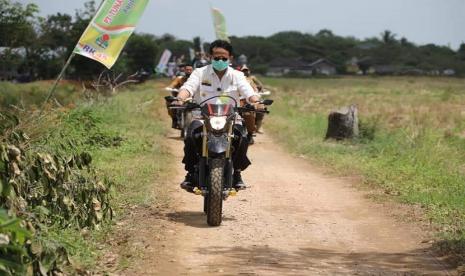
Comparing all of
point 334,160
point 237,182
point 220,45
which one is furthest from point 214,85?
point 334,160

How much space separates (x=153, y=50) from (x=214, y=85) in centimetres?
6478

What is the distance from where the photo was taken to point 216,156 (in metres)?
7.84

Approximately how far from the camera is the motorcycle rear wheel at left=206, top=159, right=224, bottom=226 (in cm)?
772

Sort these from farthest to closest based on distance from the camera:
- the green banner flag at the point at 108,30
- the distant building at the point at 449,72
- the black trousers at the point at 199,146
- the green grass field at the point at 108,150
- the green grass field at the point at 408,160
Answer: the distant building at the point at 449,72 < the green banner flag at the point at 108,30 < the green grass field at the point at 408,160 < the black trousers at the point at 199,146 < the green grass field at the point at 108,150

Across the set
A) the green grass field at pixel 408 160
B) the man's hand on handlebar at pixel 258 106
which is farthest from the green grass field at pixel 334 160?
the man's hand on handlebar at pixel 258 106

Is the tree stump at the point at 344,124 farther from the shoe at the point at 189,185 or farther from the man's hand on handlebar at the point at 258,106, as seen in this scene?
the shoe at the point at 189,185

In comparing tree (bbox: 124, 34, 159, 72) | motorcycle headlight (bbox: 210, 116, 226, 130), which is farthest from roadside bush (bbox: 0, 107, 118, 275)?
tree (bbox: 124, 34, 159, 72)

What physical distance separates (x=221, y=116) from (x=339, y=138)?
9.60 m

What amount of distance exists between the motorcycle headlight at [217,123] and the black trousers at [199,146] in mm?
282

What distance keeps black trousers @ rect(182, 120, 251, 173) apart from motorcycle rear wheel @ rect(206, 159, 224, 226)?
1.52 feet

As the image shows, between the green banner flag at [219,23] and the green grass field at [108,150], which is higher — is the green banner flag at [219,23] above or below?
above

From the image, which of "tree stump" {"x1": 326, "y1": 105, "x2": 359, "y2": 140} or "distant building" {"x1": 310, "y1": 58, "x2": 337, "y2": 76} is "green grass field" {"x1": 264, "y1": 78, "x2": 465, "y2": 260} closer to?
"tree stump" {"x1": 326, "y1": 105, "x2": 359, "y2": 140}

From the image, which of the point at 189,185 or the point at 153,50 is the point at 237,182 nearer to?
the point at 189,185

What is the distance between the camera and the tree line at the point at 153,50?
94.0 feet
